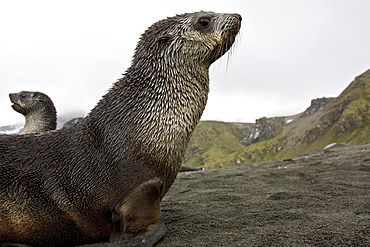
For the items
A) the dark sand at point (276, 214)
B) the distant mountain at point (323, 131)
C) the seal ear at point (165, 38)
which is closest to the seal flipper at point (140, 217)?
the dark sand at point (276, 214)

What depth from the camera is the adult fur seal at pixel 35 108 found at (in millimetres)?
6707

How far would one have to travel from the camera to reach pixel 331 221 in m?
2.42

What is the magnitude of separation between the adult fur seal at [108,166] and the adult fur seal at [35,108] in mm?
4361

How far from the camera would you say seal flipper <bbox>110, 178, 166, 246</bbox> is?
2367mm

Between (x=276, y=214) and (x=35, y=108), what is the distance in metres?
6.30

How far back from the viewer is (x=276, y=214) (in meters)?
2.92

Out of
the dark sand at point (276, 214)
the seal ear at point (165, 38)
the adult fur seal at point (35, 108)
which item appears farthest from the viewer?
the adult fur seal at point (35, 108)

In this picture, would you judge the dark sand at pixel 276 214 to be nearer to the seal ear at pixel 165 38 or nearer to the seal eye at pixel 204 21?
the seal ear at pixel 165 38

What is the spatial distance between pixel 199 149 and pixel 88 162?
156 metres

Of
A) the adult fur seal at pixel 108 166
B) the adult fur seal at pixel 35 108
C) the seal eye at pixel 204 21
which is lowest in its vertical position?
the adult fur seal at pixel 108 166

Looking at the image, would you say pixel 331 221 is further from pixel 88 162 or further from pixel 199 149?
pixel 199 149

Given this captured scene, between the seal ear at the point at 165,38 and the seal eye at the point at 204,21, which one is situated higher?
the seal eye at the point at 204,21

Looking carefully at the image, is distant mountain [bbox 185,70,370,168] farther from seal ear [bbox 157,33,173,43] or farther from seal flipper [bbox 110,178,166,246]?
seal flipper [bbox 110,178,166,246]

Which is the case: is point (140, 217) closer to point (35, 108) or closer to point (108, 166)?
point (108, 166)
